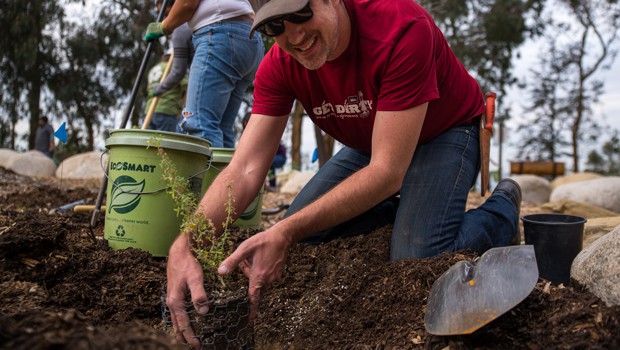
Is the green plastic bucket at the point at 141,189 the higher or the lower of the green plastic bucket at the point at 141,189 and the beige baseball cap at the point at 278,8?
the lower

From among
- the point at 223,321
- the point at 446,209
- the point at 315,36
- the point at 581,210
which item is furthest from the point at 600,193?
the point at 223,321

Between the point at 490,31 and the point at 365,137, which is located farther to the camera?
the point at 490,31

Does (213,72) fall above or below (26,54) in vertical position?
below

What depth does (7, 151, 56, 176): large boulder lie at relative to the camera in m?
12.1

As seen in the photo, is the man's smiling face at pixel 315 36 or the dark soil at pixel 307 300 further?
the man's smiling face at pixel 315 36

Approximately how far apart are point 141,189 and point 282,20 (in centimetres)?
133

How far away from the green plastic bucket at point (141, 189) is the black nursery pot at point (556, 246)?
189cm

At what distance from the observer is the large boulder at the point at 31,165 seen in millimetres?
12094

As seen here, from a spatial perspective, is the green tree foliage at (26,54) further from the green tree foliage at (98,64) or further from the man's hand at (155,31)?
the man's hand at (155,31)

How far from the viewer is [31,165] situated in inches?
482

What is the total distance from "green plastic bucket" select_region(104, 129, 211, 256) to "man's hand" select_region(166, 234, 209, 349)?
1.01 meters

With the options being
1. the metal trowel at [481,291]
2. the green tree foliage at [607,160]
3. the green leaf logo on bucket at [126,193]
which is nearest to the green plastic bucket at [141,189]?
the green leaf logo on bucket at [126,193]

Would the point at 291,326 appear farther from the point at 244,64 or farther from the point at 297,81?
the point at 244,64

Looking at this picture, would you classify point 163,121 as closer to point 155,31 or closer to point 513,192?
point 155,31
